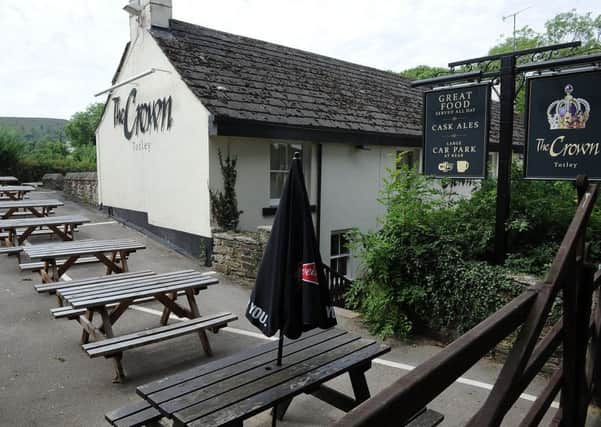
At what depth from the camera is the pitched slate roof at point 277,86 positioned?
375 inches

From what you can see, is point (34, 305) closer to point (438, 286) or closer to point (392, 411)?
point (438, 286)

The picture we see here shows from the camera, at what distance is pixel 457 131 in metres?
5.79

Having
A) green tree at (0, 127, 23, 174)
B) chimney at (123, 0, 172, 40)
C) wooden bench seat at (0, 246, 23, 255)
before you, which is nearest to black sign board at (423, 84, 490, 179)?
chimney at (123, 0, 172, 40)

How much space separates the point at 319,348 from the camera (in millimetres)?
3334

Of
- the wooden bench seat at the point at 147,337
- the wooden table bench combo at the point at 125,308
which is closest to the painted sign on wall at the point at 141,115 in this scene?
the wooden table bench combo at the point at 125,308

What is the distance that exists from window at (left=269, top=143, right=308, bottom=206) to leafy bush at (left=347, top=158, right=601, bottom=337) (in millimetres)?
4593

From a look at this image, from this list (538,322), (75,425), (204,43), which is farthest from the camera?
(204,43)

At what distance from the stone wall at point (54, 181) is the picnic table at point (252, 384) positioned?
62.6 feet

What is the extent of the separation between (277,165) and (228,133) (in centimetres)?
198

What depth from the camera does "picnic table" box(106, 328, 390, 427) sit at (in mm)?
2457

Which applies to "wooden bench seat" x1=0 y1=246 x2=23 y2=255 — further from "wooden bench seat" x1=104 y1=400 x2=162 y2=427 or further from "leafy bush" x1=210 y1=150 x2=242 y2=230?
"wooden bench seat" x1=104 y1=400 x2=162 y2=427

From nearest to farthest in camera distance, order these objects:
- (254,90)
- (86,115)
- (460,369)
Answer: (460,369) < (254,90) < (86,115)

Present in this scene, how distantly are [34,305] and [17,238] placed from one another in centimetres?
377

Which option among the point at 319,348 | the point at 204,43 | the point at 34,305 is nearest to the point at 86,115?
the point at 204,43
